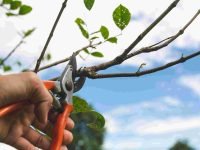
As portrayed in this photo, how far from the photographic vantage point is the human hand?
285 centimetres

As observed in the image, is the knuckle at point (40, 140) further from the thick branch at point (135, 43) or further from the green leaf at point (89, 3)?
the green leaf at point (89, 3)

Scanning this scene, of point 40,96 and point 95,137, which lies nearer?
point 40,96

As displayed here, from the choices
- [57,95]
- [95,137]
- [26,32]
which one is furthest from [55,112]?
[95,137]

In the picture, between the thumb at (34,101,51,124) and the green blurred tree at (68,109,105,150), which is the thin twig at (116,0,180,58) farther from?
the green blurred tree at (68,109,105,150)

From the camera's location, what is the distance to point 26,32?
16.9 ft

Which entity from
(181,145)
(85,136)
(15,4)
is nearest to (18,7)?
(15,4)

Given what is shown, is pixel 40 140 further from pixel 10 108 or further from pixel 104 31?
pixel 104 31

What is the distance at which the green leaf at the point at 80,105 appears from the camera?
3.20 m

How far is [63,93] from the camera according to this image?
3.38 metres

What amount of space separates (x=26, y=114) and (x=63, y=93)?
27 centimetres

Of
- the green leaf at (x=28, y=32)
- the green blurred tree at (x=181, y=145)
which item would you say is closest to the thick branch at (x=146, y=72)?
the green leaf at (x=28, y=32)

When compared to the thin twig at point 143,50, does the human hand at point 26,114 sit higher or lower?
lower

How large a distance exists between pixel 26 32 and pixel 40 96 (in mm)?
2294

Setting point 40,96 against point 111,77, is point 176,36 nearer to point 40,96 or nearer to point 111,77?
point 111,77
